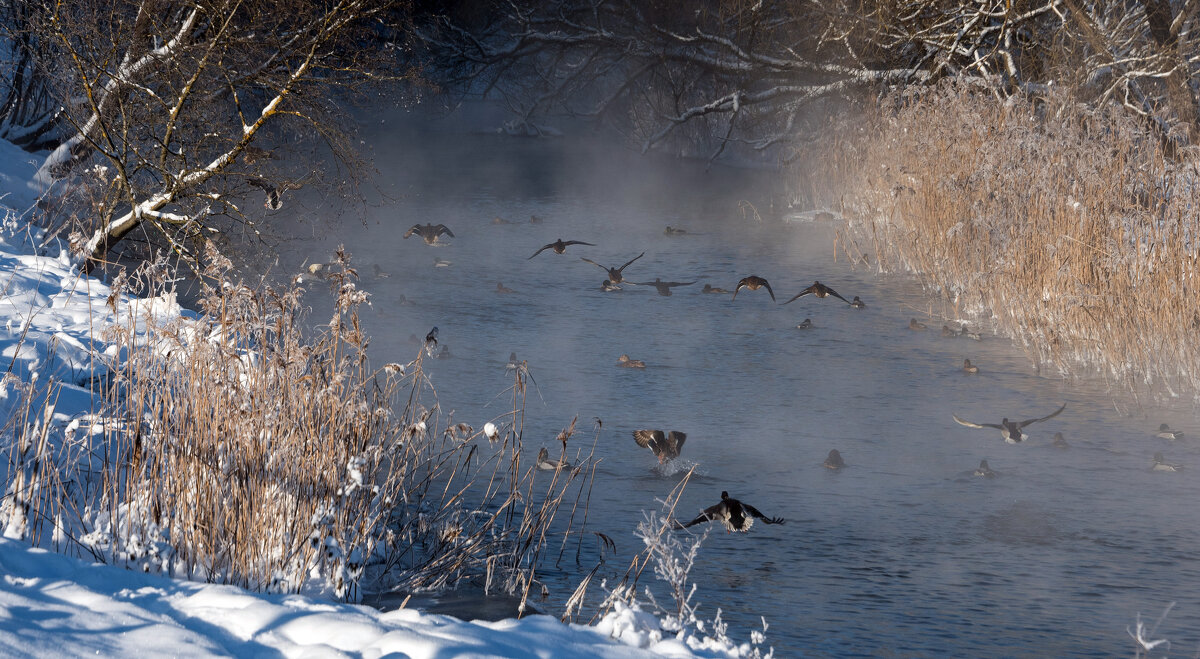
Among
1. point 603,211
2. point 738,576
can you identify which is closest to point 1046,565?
point 738,576

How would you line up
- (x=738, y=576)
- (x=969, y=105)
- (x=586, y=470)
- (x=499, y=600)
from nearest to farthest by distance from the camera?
(x=499, y=600) < (x=738, y=576) < (x=586, y=470) < (x=969, y=105)

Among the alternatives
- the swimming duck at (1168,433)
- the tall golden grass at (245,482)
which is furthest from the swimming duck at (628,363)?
the tall golden grass at (245,482)

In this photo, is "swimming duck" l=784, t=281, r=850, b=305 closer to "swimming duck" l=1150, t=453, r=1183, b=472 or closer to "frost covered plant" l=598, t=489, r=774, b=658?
"swimming duck" l=1150, t=453, r=1183, b=472

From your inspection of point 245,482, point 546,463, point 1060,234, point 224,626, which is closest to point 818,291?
point 1060,234

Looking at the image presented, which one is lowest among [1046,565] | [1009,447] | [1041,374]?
[1046,565]

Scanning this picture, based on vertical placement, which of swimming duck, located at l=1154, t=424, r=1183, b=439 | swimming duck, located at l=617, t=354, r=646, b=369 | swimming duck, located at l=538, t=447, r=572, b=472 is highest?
swimming duck, located at l=617, t=354, r=646, b=369

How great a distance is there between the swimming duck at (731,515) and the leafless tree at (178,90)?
330 cm

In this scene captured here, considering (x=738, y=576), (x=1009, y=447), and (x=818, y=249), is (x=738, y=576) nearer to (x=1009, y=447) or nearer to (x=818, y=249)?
(x=1009, y=447)

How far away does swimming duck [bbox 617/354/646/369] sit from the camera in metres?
6.35

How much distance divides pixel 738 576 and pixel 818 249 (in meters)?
7.17

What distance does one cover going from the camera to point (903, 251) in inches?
359

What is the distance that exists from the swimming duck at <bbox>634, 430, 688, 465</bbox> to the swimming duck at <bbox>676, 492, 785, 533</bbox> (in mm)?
Result: 706

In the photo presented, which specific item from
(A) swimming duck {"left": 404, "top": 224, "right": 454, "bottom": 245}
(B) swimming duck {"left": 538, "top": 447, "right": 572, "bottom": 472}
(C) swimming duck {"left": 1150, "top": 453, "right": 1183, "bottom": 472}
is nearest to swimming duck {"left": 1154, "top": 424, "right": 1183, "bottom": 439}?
(C) swimming duck {"left": 1150, "top": 453, "right": 1183, "bottom": 472}

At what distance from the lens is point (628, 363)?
21.0 feet
